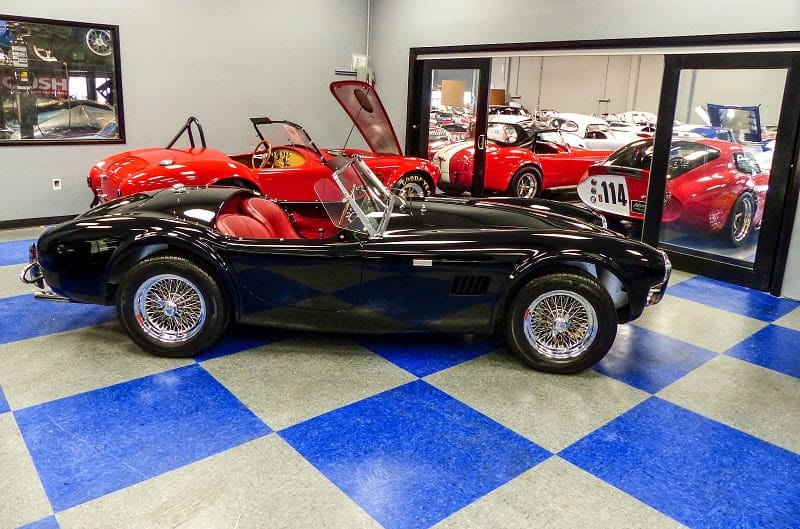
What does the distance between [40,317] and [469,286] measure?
3072 millimetres

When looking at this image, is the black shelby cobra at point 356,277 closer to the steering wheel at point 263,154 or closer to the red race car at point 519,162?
the steering wheel at point 263,154

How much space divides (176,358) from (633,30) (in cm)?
555

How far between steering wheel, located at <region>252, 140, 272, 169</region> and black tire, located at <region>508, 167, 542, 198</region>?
3.77 meters

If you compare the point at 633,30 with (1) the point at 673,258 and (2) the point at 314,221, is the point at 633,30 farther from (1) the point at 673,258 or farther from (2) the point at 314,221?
(2) the point at 314,221

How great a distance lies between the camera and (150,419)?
10.1 feet

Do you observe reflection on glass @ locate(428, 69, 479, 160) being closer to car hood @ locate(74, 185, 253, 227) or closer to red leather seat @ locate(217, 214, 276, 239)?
car hood @ locate(74, 185, 253, 227)

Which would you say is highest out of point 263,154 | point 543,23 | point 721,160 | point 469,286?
point 543,23

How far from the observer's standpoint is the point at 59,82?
707 cm

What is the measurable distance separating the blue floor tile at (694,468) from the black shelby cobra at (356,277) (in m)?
0.63

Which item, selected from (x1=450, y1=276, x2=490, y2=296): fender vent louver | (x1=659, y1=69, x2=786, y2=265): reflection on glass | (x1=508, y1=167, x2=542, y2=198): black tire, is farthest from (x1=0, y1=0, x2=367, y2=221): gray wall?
(x1=450, y1=276, x2=490, y2=296): fender vent louver

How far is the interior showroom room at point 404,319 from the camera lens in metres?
2.62

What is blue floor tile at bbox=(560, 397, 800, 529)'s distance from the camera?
2.55 meters

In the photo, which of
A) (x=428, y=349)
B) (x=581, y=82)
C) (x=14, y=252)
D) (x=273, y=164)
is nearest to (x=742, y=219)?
(x=428, y=349)

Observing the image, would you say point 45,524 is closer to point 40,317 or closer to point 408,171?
point 40,317
